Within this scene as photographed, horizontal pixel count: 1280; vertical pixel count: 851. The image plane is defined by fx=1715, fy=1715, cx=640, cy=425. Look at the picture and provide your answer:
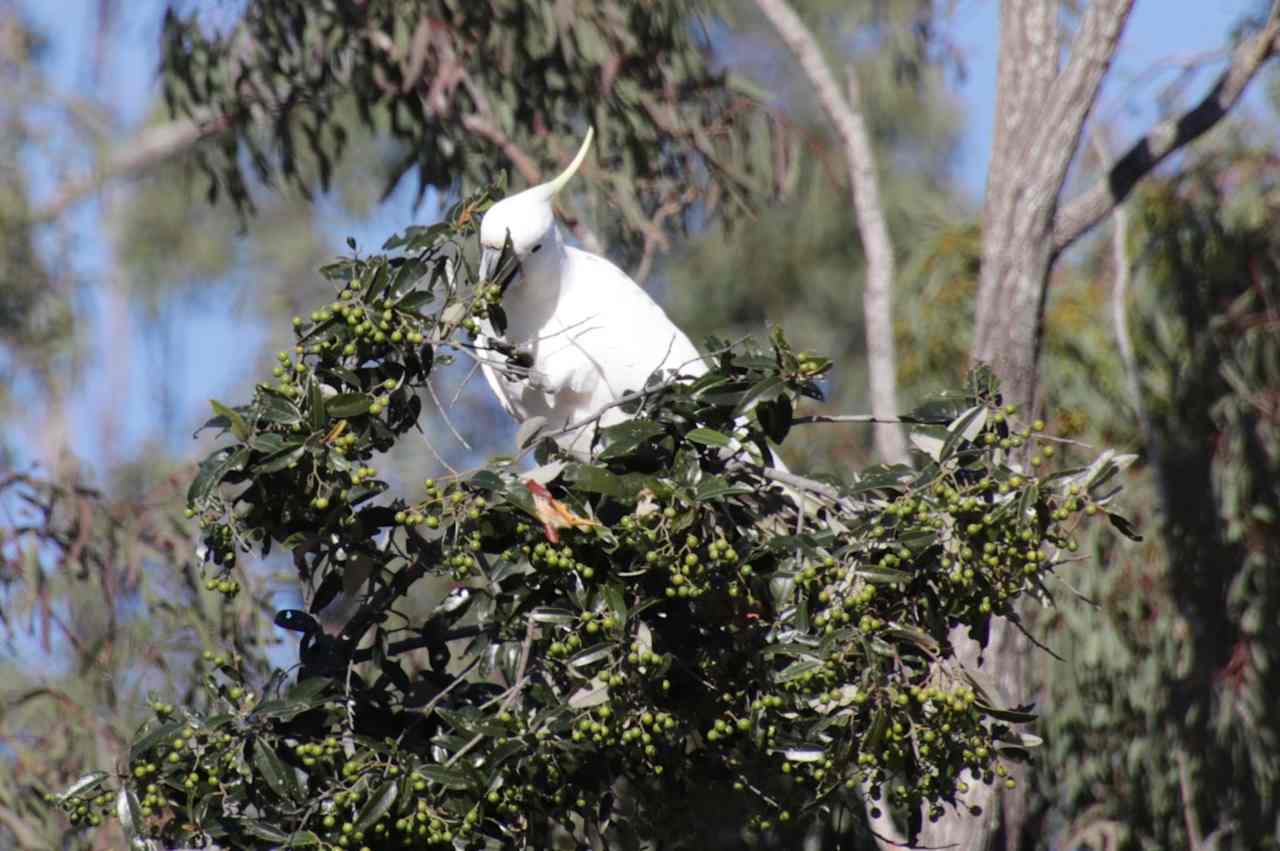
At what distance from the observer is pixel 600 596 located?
206 cm

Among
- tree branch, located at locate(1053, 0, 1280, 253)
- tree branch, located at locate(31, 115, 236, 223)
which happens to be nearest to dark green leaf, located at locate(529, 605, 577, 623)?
tree branch, located at locate(1053, 0, 1280, 253)

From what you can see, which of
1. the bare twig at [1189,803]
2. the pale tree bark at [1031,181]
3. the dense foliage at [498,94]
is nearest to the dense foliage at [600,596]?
the pale tree bark at [1031,181]

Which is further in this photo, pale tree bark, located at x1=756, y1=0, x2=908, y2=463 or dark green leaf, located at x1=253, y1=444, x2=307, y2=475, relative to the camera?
pale tree bark, located at x1=756, y1=0, x2=908, y2=463

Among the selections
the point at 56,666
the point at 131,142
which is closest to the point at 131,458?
the point at 131,142

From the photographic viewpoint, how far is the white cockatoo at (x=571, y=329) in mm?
2799

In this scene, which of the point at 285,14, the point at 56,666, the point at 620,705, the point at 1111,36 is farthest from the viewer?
the point at 285,14

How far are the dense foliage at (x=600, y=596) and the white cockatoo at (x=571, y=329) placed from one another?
0.52m

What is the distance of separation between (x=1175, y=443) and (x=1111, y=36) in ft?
5.68

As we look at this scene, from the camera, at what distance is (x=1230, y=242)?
471 cm

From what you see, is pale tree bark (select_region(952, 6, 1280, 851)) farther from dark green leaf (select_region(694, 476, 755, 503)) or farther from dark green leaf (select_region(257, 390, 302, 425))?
dark green leaf (select_region(257, 390, 302, 425))

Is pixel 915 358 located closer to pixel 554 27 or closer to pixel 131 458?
pixel 554 27

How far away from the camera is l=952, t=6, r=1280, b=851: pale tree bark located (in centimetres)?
319

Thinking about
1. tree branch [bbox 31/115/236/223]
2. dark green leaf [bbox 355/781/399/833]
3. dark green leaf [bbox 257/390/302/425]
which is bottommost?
dark green leaf [bbox 355/781/399/833]

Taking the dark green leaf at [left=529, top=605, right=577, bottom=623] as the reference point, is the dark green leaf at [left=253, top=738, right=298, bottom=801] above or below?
below
